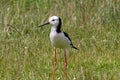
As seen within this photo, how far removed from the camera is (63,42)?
26.7 ft

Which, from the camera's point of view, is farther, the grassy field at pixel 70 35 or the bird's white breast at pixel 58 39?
the grassy field at pixel 70 35

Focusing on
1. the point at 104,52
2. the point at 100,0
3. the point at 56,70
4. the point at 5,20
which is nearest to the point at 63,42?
the point at 56,70

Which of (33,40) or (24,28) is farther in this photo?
(24,28)

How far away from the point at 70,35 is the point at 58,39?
5.98ft

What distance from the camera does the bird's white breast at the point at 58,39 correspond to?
800 cm

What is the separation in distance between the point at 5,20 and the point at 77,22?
1295 mm

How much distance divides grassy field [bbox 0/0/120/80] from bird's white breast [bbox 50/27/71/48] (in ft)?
1.31

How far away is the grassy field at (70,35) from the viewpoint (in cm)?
821

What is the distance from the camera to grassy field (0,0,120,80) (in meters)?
8.21

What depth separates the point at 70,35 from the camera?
9.84 m

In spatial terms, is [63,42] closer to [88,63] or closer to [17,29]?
[88,63]

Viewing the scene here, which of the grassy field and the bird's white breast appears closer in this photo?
the bird's white breast

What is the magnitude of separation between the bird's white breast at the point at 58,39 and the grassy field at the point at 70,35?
400 millimetres

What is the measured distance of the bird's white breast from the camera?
800cm
